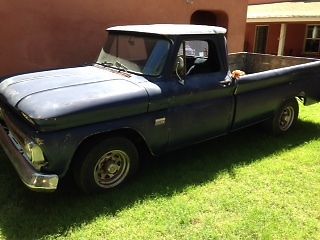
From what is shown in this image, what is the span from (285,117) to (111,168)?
141 inches

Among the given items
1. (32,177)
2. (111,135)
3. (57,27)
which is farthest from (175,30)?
(57,27)

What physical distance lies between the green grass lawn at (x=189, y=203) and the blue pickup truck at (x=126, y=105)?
1.19ft

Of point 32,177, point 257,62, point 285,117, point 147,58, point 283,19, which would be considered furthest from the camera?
point 283,19

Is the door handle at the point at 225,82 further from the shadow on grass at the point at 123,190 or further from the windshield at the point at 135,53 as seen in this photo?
the shadow on grass at the point at 123,190

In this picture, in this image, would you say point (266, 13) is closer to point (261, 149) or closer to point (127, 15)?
point (127, 15)

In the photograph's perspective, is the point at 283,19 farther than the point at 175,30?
Yes

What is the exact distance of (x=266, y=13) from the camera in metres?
18.6

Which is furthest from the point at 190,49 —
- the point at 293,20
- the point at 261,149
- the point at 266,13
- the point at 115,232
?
the point at 266,13

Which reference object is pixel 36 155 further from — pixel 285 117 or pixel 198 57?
pixel 285 117

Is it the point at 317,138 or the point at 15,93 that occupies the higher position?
the point at 15,93

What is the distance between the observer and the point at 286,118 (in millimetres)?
6691

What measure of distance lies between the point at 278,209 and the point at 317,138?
274 centimetres

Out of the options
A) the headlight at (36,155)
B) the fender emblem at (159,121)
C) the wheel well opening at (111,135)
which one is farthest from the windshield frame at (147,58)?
the headlight at (36,155)

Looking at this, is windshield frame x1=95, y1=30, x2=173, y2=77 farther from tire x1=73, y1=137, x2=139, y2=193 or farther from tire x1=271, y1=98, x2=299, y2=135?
tire x1=271, y1=98, x2=299, y2=135
